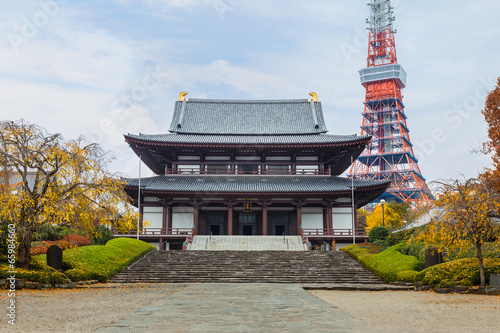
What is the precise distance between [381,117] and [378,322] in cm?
10342

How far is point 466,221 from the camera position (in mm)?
16281

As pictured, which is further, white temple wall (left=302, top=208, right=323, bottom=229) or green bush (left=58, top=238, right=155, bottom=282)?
white temple wall (left=302, top=208, right=323, bottom=229)

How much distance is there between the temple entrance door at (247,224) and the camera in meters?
41.3

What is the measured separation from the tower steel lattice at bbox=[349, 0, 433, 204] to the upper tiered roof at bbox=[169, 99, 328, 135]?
51.9 m

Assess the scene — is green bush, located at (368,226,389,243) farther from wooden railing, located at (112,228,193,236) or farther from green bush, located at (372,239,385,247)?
wooden railing, located at (112,228,193,236)

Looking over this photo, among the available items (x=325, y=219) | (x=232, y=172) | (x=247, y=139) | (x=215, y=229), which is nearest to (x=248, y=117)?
(x=247, y=139)

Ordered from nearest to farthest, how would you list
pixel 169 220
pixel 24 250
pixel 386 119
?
pixel 24 250 → pixel 169 220 → pixel 386 119

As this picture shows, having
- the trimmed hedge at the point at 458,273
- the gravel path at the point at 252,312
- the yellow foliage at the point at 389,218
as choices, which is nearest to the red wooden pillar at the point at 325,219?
the yellow foliage at the point at 389,218

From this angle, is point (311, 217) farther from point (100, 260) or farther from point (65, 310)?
point (65, 310)

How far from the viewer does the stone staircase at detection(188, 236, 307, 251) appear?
3353 centimetres

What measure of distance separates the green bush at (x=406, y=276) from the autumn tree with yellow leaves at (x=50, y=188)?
13227 millimetres

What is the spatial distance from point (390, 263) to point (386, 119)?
89.0 metres

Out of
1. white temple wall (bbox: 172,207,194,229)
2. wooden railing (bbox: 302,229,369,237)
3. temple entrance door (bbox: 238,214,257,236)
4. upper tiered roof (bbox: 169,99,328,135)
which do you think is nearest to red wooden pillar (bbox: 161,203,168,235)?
white temple wall (bbox: 172,207,194,229)

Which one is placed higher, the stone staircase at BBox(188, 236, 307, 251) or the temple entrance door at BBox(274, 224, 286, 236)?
the temple entrance door at BBox(274, 224, 286, 236)
